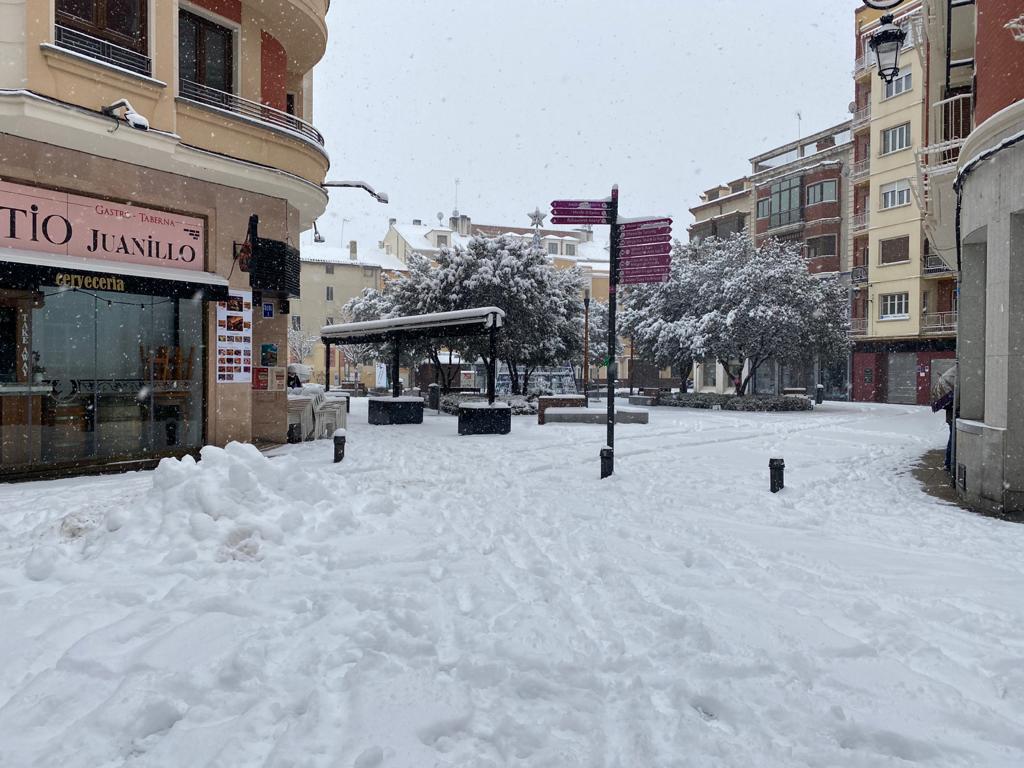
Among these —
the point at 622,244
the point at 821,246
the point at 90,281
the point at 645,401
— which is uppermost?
the point at 821,246

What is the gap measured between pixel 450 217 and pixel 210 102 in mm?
61081

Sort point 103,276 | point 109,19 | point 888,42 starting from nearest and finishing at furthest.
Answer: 1. point 888,42
2. point 103,276
3. point 109,19

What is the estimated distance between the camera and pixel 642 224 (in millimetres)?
10781

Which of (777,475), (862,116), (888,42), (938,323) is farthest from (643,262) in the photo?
(862,116)

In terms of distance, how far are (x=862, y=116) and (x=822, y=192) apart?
4.79 metres

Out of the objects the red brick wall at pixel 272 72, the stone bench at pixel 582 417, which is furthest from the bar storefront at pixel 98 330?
the stone bench at pixel 582 417

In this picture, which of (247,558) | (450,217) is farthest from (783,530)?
(450,217)

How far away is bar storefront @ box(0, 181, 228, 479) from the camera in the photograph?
9.84 meters

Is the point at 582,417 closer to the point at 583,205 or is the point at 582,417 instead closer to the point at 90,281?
the point at 583,205

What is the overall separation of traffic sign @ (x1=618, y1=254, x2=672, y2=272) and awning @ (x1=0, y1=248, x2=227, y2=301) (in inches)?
286

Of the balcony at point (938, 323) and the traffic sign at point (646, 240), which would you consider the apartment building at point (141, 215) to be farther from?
the balcony at point (938, 323)

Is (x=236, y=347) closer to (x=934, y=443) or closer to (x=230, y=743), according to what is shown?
(x=230, y=743)

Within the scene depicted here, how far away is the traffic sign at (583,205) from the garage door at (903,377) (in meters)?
32.8

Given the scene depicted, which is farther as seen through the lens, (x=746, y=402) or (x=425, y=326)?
(x=746, y=402)
